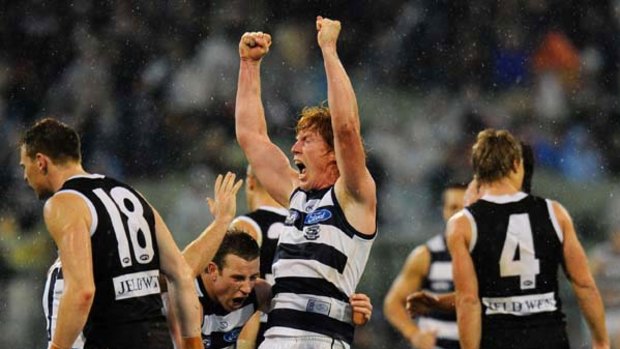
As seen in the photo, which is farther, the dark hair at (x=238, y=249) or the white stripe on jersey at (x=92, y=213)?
the dark hair at (x=238, y=249)

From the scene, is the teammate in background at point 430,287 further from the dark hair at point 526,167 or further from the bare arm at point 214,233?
the bare arm at point 214,233

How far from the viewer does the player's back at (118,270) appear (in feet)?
16.4

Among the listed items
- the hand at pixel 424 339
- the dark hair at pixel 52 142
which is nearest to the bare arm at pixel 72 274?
the dark hair at pixel 52 142

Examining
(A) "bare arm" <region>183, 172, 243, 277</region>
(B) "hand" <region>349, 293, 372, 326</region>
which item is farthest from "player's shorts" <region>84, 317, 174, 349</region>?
(B) "hand" <region>349, 293, 372, 326</region>

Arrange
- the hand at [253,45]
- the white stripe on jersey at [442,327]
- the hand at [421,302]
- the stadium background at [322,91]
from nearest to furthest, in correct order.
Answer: the hand at [253,45]
the hand at [421,302]
the white stripe on jersey at [442,327]
the stadium background at [322,91]

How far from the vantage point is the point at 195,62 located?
42.2 ft

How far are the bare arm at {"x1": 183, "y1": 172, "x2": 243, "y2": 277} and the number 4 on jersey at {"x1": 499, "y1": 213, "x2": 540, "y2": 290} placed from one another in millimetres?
1527

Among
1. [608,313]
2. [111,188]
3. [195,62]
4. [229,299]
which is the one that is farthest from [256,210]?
[195,62]

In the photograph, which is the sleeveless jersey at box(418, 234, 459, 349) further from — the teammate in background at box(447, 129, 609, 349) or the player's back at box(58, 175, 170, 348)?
the player's back at box(58, 175, 170, 348)

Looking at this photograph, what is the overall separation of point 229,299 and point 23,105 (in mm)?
7651

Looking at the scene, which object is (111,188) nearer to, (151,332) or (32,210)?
(151,332)

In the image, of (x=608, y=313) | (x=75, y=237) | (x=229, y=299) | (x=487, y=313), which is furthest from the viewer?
(x=608, y=313)

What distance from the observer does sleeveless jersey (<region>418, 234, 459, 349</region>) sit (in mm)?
8766

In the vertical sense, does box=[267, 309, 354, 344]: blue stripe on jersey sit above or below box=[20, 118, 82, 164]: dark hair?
below
